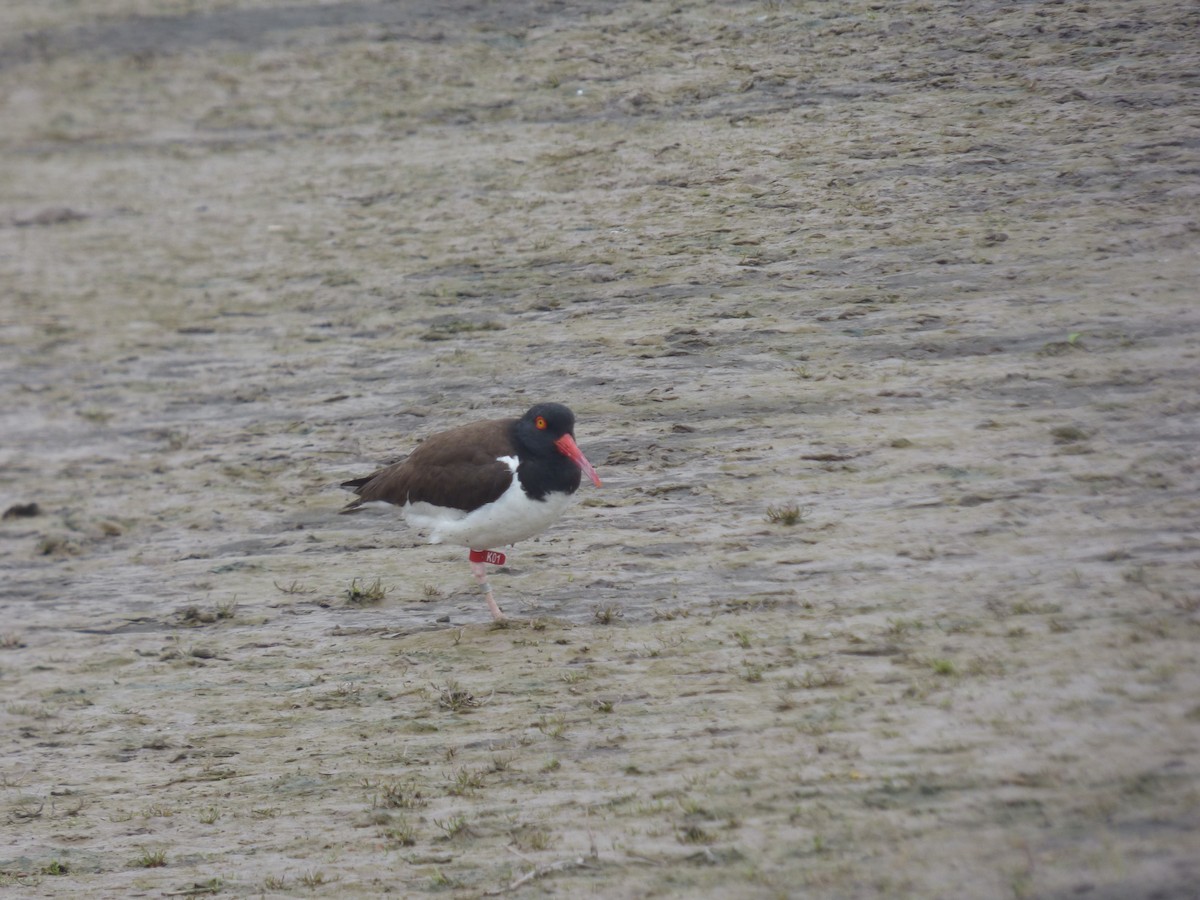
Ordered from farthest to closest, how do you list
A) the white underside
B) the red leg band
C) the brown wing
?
the red leg band
the brown wing
the white underside

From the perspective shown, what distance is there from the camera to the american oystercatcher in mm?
9023

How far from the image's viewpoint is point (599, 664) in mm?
8125

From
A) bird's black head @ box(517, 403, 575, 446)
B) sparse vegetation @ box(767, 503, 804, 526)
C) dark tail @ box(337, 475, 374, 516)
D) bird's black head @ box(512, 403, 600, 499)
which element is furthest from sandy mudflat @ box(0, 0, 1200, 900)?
bird's black head @ box(517, 403, 575, 446)

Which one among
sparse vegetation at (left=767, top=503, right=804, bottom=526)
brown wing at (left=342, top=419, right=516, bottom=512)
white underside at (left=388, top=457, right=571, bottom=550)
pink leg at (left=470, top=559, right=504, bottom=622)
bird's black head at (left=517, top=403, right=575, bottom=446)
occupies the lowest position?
pink leg at (left=470, top=559, right=504, bottom=622)

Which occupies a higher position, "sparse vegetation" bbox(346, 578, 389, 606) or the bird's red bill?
the bird's red bill

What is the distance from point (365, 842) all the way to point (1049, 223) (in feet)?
26.9

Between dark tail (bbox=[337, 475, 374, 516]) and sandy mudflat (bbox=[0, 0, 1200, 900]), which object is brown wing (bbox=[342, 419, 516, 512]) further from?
sandy mudflat (bbox=[0, 0, 1200, 900])

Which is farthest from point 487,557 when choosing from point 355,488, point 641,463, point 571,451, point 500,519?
point 641,463

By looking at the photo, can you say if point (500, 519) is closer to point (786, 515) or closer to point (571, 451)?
point (571, 451)

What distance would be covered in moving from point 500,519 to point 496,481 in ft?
0.88

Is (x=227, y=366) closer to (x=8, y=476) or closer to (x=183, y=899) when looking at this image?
(x=8, y=476)

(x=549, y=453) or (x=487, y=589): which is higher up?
(x=549, y=453)

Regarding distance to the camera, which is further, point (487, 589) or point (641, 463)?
point (641, 463)

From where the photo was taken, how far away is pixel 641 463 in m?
10.7
